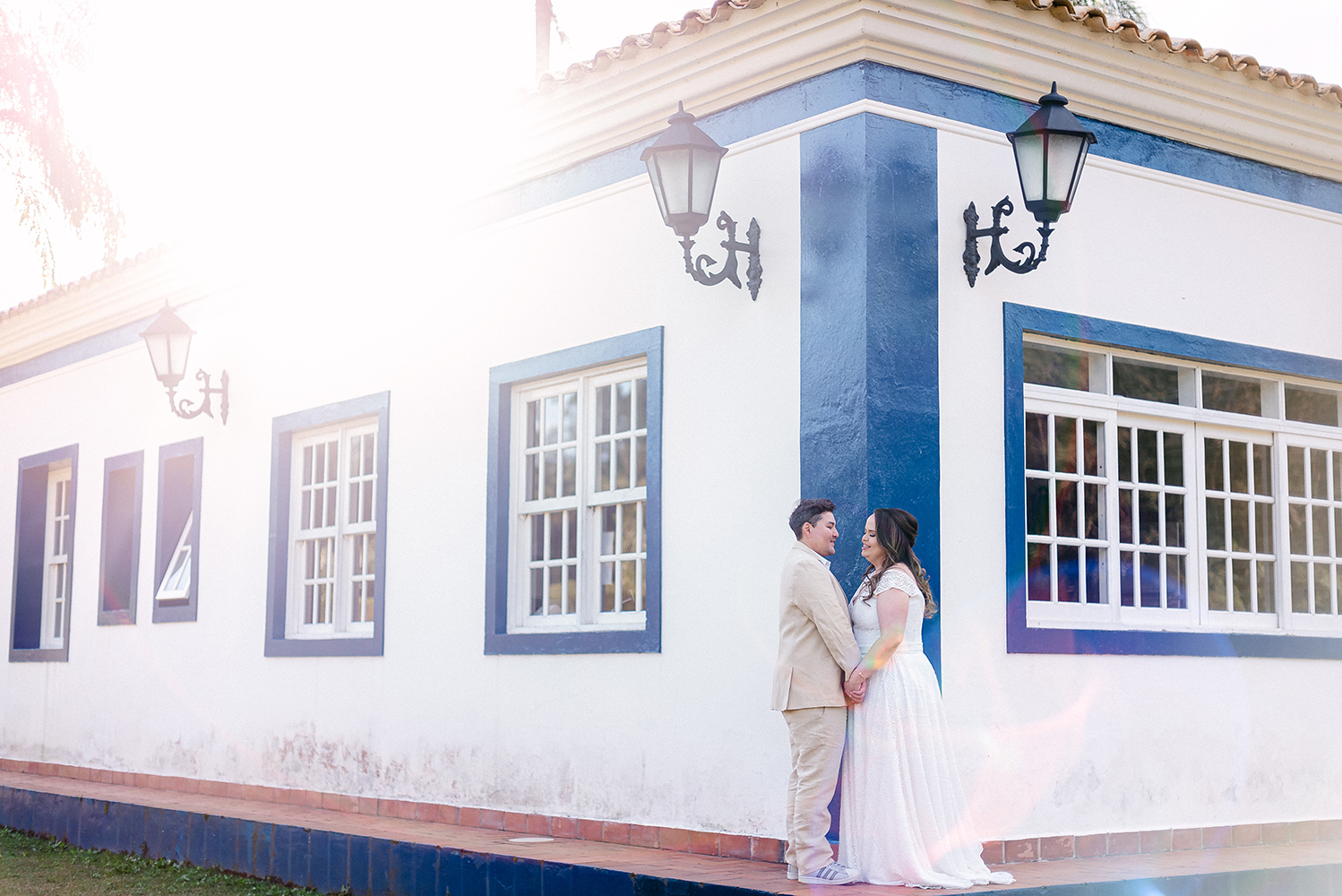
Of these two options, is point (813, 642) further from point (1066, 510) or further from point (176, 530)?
point (176, 530)

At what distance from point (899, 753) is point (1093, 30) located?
367 cm

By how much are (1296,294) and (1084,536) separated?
2117 mm

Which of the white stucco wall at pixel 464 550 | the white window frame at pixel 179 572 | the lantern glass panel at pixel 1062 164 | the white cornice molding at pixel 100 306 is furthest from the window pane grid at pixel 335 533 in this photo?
the lantern glass panel at pixel 1062 164

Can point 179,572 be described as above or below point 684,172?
below

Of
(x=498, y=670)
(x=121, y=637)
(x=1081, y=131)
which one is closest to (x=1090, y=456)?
(x=1081, y=131)

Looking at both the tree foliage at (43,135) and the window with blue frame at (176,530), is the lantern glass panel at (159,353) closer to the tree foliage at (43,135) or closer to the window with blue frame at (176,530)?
the window with blue frame at (176,530)

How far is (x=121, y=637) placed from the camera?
39.2 feet

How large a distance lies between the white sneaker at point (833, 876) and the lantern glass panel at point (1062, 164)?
302cm

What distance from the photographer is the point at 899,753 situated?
239 inches

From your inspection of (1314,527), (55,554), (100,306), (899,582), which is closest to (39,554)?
(55,554)

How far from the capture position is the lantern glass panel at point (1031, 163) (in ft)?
22.2

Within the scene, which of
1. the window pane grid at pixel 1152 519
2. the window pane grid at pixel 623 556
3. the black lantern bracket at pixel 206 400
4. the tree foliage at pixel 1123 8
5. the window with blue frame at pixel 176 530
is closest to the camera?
the window pane grid at pixel 1152 519

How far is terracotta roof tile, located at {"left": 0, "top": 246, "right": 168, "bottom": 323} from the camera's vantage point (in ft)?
38.1

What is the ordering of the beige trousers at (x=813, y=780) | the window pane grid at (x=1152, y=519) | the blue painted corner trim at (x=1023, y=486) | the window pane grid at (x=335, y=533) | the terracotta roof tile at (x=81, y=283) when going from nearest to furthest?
the beige trousers at (x=813, y=780) → the blue painted corner trim at (x=1023, y=486) → the window pane grid at (x=1152, y=519) → the window pane grid at (x=335, y=533) → the terracotta roof tile at (x=81, y=283)
